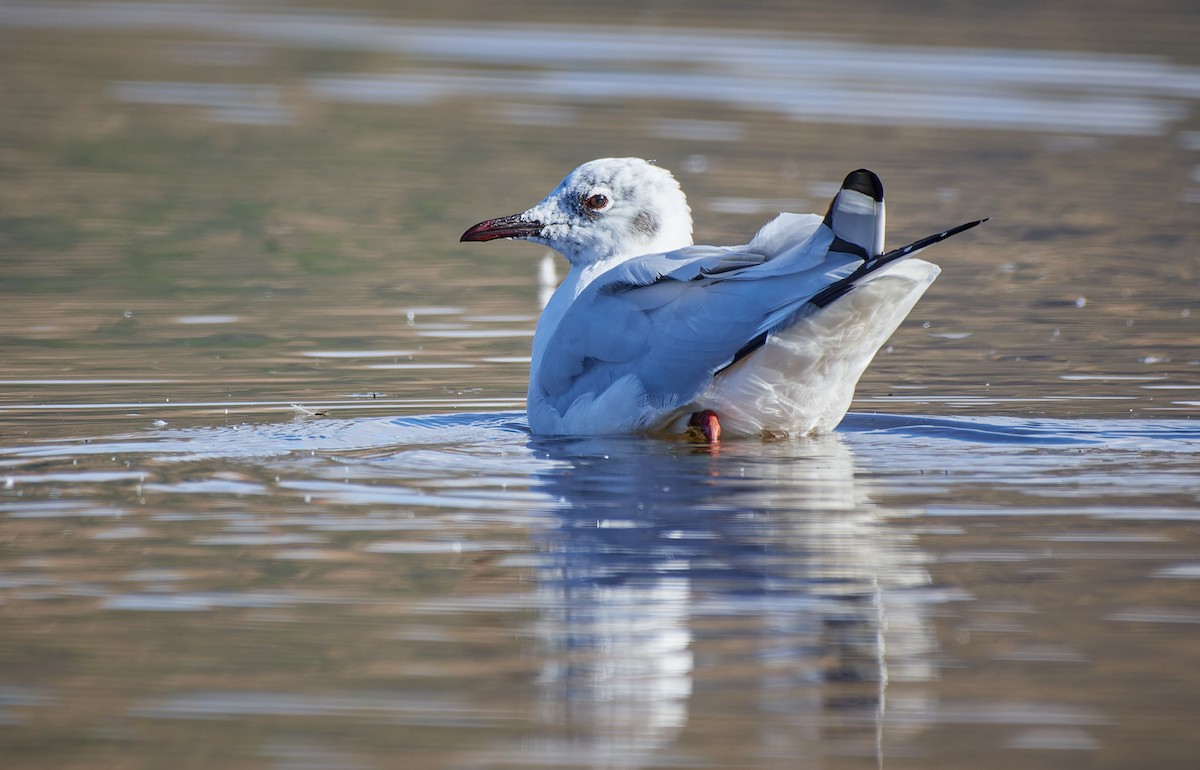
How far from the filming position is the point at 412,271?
45.0 ft

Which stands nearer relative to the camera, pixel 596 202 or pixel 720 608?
pixel 720 608

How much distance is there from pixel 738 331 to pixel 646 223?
1.54 metres

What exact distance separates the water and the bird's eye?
1.00 m

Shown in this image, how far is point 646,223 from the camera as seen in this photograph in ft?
31.2

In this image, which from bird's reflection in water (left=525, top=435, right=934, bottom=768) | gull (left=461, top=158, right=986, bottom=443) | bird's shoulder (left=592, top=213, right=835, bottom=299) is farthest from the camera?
bird's shoulder (left=592, top=213, right=835, bottom=299)

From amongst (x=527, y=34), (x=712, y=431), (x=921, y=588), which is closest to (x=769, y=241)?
(x=712, y=431)

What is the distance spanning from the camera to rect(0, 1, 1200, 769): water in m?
5.28

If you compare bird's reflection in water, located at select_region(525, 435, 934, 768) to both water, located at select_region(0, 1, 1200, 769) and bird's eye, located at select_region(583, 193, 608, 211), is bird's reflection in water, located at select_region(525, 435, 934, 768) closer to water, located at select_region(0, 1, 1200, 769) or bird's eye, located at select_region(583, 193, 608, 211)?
water, located at select_region(0, 1, 1200, 769)

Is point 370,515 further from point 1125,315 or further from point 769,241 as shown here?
point 1125,315

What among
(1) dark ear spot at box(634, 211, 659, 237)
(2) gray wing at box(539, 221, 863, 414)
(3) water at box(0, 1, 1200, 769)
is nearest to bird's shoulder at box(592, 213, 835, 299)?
(2) gray wing at box(539, 221, 863, 414)

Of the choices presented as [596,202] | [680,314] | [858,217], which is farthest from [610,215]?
[858,217]

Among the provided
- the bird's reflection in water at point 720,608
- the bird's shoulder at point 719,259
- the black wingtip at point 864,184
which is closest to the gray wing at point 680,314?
the bird's shoulder at point 719,259

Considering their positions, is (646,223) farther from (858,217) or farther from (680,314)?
(858,217)

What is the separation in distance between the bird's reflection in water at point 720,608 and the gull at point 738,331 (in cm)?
36
